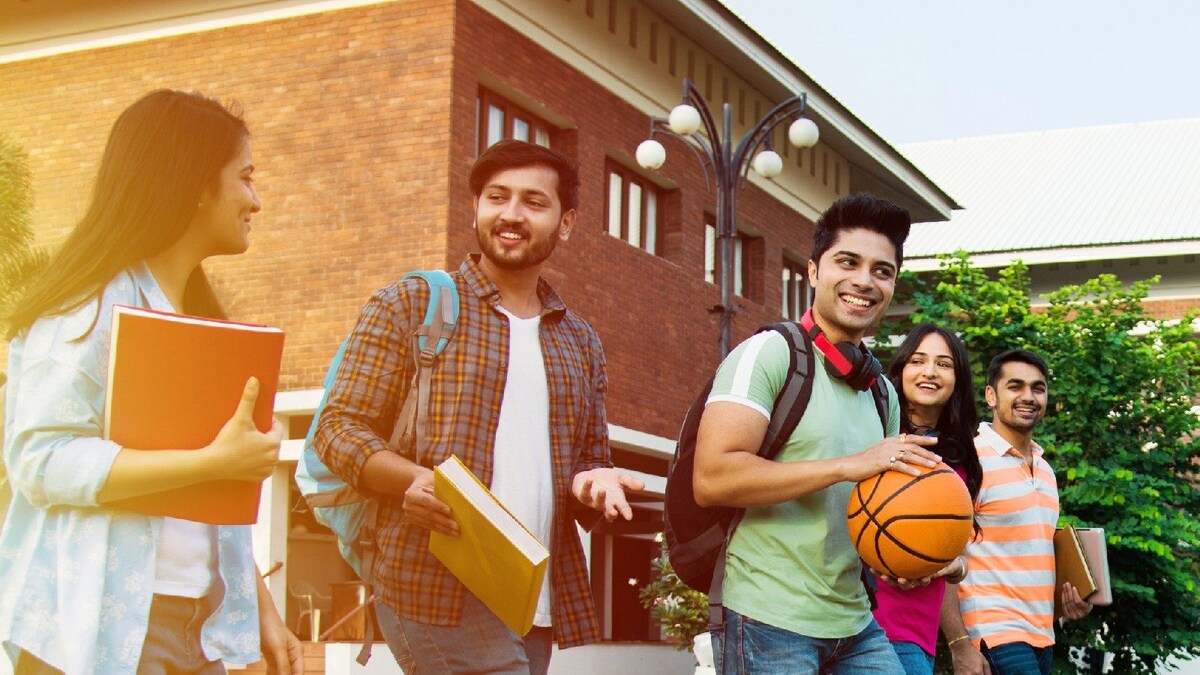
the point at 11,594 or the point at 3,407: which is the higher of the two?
the point at 3,407

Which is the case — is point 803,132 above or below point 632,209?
below

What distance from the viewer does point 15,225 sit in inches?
736

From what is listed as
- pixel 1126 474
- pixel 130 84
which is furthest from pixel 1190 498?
pixel 130 84

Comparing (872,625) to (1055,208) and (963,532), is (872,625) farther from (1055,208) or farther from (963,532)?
(1055,208)

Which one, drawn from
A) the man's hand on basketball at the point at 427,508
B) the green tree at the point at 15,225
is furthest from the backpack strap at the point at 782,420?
the green tree at the point at 15,225

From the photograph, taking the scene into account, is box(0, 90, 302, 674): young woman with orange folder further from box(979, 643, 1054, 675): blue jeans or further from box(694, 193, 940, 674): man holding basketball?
box(979, 643, 1054, 675): blue jeans

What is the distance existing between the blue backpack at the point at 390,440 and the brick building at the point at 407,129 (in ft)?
42.8

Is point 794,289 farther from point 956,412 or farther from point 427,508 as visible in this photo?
point 427,508

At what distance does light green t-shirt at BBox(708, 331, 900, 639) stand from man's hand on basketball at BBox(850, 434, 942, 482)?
0.25 m

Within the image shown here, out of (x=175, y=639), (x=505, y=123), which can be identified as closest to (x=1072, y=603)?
(x=175, y=639)

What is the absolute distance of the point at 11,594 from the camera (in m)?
3.18

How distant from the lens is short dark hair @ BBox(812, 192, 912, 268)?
510 cm

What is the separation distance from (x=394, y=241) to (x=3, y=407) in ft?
48.3

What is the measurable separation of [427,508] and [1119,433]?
1607 cm
